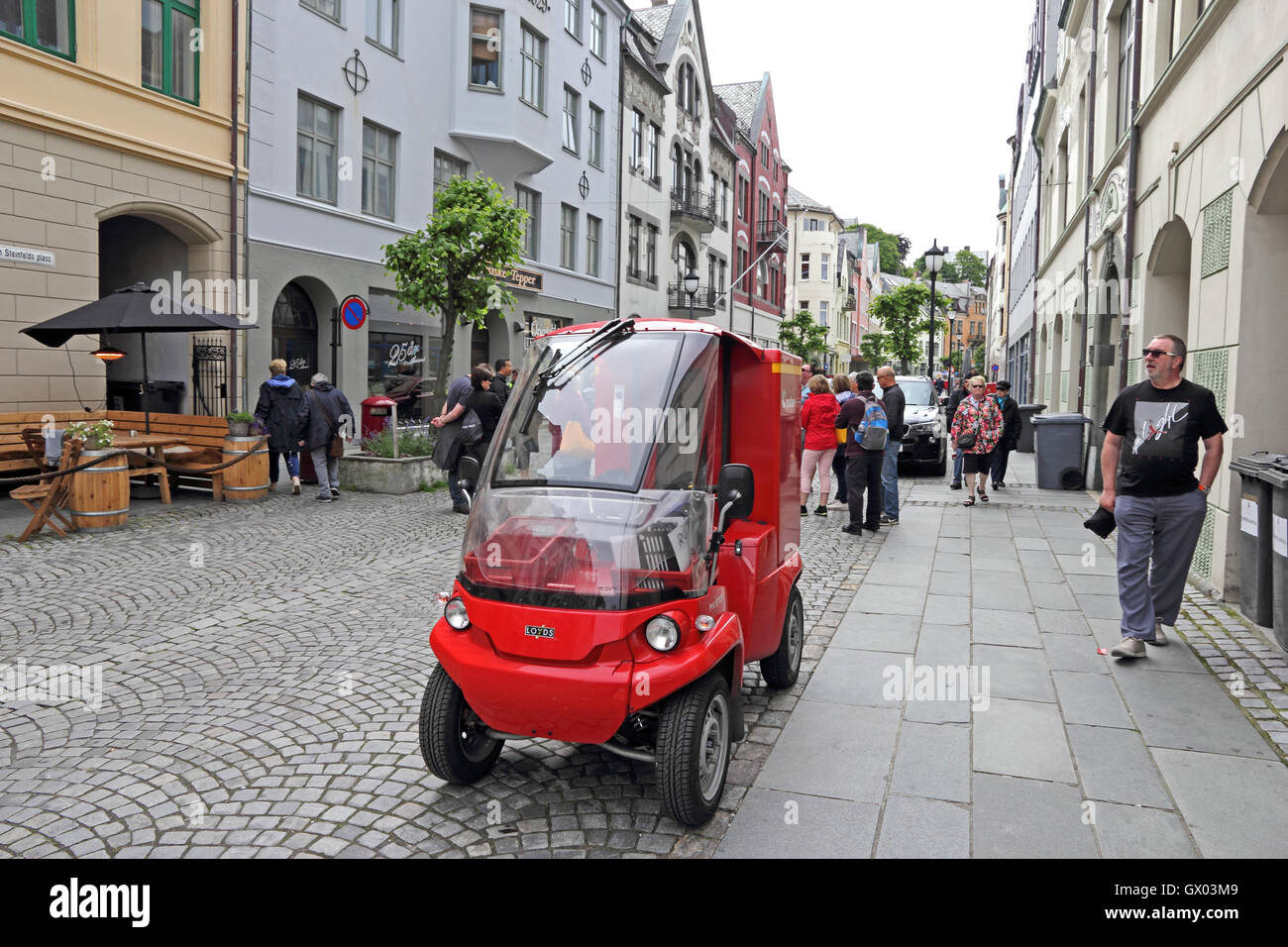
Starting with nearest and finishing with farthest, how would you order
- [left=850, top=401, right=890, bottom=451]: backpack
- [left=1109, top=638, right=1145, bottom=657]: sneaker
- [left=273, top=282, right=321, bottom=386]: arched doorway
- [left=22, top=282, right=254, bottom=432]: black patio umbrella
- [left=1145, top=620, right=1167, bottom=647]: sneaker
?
[left=1109, top=638, right=1145, bottom=657]: sneaker, [left=1145, top=620, right=1167, bottom=647]: sneaker, [left=850, top=401, right=890, bottom=451]: backpack, [left=22, top=282, right=254, bottom=432]: black patio umbrella, [left=273, top=282, right=321, bottom=386]: arched doorway

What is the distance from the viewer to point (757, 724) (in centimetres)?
489

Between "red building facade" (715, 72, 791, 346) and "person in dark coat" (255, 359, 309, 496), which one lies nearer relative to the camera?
"person in dark coat" (255, 359, 309, 496)

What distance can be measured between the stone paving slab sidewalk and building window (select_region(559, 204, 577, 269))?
23023mm

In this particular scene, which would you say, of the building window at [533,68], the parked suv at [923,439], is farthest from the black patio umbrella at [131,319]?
the building window at [533,68]

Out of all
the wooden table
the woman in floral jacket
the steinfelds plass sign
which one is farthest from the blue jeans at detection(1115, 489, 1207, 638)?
the steinfelds plass sign

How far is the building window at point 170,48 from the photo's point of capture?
49.4 feet

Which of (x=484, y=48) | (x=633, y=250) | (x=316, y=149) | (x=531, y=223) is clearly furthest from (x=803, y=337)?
(x=316, y=149)

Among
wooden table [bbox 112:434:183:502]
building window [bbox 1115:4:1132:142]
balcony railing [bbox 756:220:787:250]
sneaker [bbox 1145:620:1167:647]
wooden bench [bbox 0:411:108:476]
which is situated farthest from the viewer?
balcony railing [bbox 756:220:787:250]

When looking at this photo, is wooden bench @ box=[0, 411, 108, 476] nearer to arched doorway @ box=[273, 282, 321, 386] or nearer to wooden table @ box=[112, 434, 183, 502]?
wooden table @ box=[112, 434, 183, 502]

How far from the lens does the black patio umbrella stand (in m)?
11.9

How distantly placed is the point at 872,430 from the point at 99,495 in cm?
839

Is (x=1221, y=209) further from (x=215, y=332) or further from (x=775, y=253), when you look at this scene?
(x=775, y=253)

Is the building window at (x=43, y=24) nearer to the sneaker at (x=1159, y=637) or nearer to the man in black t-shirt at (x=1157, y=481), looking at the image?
the man in black t-shirt at (x=1157, y=481)
